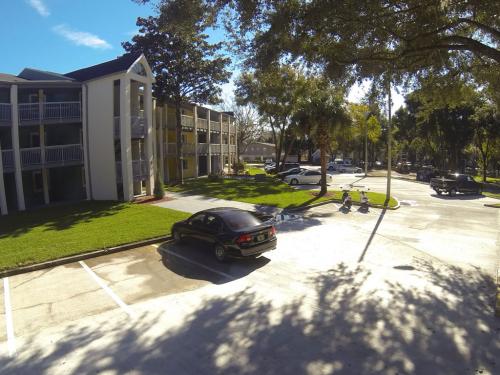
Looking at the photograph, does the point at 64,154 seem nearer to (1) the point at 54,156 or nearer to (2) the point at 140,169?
(1) the point at 54,156

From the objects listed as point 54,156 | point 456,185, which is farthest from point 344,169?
point 54,156

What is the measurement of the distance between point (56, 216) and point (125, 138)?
5804 mm

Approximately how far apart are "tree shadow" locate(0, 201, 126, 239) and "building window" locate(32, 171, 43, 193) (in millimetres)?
3373

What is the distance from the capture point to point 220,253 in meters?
11.3

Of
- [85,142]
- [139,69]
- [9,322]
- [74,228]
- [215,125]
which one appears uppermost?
[139,69]

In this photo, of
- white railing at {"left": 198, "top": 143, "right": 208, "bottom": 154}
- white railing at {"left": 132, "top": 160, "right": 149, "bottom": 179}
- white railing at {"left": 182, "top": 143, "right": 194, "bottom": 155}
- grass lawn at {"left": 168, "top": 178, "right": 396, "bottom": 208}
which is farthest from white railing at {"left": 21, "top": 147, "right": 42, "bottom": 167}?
white railing at {"left": 198, "top": 143, "right": 208, "bottom": 154}

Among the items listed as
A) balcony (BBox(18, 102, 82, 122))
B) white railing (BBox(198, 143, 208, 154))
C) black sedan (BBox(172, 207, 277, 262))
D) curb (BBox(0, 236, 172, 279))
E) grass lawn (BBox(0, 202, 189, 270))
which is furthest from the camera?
white railing (BBox(198, 143, 208, 154))

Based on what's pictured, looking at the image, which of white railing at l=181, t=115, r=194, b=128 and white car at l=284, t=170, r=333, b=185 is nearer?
white car at l=284, t=170, r=333, b=185

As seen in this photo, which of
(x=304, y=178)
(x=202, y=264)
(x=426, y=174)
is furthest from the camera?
(x=426, y=174)

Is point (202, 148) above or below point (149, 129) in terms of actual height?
below

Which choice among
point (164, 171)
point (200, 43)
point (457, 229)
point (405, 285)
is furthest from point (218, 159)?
point (405, 285)

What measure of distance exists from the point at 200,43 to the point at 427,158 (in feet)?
227

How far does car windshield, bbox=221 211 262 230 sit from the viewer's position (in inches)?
445

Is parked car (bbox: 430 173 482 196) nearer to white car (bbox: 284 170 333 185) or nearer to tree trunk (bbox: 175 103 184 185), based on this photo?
white car (bbox: 284 170 333 185)
